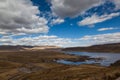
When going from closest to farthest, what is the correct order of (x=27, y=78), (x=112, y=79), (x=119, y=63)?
1. (x=112, y=79)
2. (x=27, y=78)
3. (x=119, y=63)

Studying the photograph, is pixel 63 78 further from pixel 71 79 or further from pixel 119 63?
pixel 119 63

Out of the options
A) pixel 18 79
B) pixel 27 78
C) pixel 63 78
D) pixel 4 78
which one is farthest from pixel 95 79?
pixel 4 78

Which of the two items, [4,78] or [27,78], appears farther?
[4,78]

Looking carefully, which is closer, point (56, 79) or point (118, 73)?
point (118, 73)

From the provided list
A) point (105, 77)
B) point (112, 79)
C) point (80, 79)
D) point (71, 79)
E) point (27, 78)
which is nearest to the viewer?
point (112, 79)

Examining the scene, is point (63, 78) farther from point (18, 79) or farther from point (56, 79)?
point (18, 79)

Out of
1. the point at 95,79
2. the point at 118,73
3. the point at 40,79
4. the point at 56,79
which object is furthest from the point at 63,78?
the point at 118,73

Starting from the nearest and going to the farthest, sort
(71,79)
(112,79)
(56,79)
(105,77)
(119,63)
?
(112,79)
(105,77)
(71,79)
(56,79)
(119,63)

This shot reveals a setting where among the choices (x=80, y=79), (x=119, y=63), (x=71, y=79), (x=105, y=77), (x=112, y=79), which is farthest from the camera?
(x=119, y=63)

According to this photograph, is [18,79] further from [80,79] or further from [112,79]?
[112,79]
